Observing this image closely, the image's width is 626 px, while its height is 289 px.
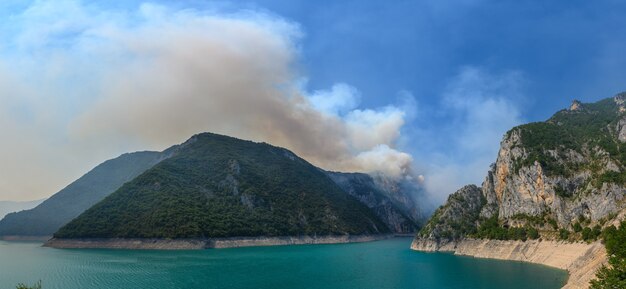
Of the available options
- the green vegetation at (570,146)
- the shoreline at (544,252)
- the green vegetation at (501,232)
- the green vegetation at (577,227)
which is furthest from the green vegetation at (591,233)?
the green vegetation at (501,232)

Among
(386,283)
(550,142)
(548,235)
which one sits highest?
(550,142)

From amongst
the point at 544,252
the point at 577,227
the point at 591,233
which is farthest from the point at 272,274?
the point at 577,227

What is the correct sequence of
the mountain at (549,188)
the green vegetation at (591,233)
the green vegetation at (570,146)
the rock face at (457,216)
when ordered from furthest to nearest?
the rock face at (457,216)
the green vegetation at (570,146)
the mountain at (549,188)
the green vegetation at (591,233)

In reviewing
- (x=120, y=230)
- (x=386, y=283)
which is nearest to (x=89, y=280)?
(x=386, y=283)

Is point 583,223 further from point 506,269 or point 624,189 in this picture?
point 506,269

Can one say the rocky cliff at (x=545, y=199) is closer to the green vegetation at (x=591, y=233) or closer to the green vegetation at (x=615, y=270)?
the green vegetation at (x=591, y=233)

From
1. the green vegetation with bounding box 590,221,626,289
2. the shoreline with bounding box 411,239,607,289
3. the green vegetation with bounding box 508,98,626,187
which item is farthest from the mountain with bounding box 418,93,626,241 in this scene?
the green vegetation with bounding box 590,221,626,289
